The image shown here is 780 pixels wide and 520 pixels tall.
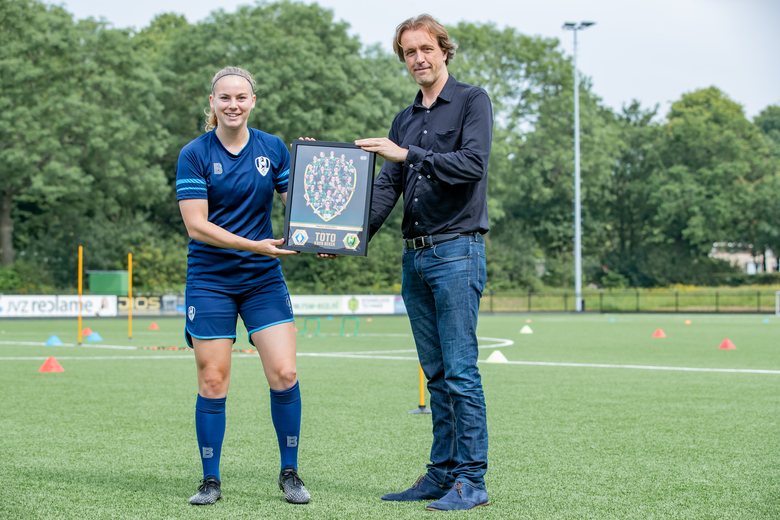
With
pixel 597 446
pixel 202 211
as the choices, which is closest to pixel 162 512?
pixel 202 211

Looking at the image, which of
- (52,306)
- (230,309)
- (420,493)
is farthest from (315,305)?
(420,493)

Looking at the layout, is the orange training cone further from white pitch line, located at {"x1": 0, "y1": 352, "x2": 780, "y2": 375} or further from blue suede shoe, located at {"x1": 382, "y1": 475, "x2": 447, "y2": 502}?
blue suede shoe, located at {"x1": 382, "y1": 475, "x2": 447, "y2": 502}

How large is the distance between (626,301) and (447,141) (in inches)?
1479

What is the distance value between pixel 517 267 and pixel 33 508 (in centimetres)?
4316

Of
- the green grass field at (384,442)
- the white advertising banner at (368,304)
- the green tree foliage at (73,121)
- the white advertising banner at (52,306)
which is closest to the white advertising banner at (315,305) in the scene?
the white advertising banner at (368,304)

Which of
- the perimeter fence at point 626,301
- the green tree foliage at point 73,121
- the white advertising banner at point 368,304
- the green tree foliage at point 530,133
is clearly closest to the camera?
the white advertising banner at point 368,304

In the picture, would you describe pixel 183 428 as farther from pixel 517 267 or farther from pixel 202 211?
pixel 517 267

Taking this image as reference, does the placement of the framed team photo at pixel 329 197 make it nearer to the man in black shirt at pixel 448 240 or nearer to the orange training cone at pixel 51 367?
the man in black shirt at pixel 448 240

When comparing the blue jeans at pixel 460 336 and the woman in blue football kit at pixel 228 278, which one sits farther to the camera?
the woman in blue football kit at pixel 228 278

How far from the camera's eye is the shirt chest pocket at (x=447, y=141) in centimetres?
370

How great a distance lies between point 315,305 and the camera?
98.7ft

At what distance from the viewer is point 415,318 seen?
3.92 m

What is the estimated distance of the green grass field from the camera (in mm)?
3650

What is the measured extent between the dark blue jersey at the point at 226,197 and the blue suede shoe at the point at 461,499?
1354 mm
